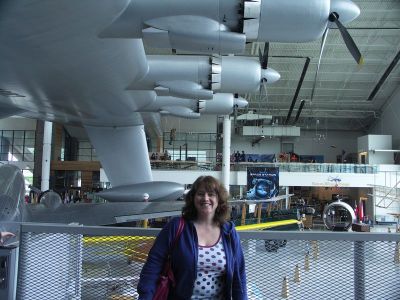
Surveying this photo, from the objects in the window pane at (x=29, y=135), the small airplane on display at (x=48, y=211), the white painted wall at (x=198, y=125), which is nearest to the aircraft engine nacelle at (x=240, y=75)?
the small airplane on display at (x=48, y=211)

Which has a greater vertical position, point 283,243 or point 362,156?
point 362,156

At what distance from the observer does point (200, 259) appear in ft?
7.91

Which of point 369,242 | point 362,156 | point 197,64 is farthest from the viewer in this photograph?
point 362,156

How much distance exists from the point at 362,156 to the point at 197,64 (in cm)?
3713

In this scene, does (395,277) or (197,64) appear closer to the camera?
(395,277)

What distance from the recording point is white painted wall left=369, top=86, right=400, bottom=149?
38.9m

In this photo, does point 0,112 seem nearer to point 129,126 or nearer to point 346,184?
point 129,126

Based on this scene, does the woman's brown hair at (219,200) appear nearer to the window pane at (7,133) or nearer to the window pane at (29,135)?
the window pane at (29,135)

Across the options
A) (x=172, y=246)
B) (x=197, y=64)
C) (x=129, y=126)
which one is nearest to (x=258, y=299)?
(x=172, y=246)

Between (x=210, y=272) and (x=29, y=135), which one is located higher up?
(x=29, y=135)

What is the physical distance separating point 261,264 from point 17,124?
42617mm

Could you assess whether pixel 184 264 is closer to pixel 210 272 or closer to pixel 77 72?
pixel 210 272

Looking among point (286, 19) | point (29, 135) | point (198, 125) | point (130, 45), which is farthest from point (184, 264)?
point (29, 135)

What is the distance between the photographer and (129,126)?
1271cm
